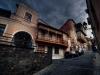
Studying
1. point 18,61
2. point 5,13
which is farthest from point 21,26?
point 18,61

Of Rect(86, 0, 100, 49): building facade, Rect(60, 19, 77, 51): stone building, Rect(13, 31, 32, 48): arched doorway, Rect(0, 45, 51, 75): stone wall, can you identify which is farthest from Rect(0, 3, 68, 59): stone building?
Rect(60, 19, 77, 51): stone building

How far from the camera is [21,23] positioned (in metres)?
14.9

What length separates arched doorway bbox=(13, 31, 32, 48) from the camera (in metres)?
14.7

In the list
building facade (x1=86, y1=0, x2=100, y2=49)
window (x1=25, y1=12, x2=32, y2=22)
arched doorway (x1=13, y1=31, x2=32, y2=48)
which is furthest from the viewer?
window (x1=25, y1=12, x2=32, y2=22)

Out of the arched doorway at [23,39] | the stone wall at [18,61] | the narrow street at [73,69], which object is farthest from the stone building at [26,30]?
the narrow street at [73,69]

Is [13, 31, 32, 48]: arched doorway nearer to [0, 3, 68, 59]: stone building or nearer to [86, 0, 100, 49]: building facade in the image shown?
[0, 3, 68, 59]: stone building

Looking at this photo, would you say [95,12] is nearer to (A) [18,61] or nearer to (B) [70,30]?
(A) [18,61]

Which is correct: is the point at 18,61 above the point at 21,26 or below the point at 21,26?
below

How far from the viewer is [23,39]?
1565 centimetres

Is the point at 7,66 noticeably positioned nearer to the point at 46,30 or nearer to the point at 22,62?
the point at 22,62

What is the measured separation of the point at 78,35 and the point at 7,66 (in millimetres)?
29436

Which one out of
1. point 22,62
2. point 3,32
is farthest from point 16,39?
point 22,62

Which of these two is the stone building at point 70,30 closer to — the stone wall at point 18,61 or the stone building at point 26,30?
the stone building at point 26,30

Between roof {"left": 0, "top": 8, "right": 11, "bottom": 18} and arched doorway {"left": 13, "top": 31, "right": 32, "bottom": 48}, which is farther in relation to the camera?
arched doorway {"left": 13, "top": 31, "right": 32, "bottom": 48}
